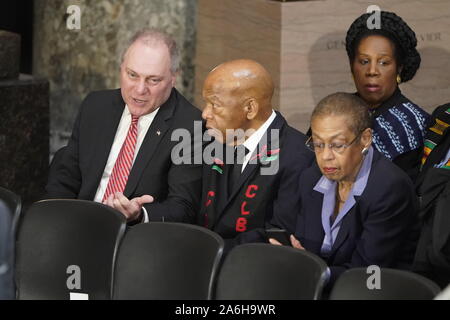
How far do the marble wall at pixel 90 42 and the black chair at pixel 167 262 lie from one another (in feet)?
7.71

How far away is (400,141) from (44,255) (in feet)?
5.55

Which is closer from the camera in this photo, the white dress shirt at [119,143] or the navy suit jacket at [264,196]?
the navy suit jacket at [264,196]

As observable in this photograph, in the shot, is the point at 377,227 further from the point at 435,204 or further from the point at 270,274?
the point at 270,274

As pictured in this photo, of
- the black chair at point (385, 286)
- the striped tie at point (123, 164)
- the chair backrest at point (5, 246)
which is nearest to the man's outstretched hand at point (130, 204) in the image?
the striped tie at point (123, 164)

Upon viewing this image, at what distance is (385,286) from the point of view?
3174mm

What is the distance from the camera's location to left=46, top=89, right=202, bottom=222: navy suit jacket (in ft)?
14.3

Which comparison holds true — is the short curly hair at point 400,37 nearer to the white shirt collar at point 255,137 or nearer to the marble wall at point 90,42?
the white shirt collar at point 255,137

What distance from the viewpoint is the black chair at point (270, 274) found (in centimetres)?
334

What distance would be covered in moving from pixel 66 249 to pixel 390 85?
172cm

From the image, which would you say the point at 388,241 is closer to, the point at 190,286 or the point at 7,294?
the point at 190,286

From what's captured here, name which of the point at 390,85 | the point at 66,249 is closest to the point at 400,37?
the point at 390,85

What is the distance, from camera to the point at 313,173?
Answer: 4062mm

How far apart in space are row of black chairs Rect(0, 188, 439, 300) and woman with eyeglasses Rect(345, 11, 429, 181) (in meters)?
1.26

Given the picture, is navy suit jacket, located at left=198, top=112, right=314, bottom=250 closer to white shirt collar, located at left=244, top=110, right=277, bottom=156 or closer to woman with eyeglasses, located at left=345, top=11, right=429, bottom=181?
white shirt collar, located at left=244, top=110, right=277, bottom=156
